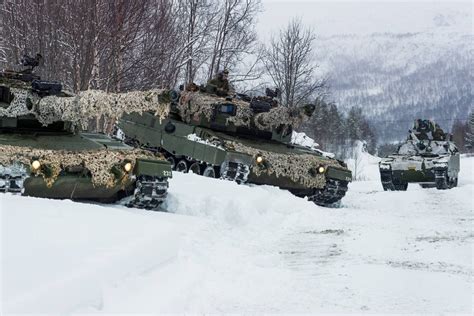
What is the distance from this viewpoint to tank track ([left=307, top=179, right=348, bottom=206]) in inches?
540

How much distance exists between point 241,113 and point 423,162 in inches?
316

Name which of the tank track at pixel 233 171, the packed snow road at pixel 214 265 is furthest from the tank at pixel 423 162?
the packed snow road at pixel 214 265

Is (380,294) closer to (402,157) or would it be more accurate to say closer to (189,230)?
(189,230)

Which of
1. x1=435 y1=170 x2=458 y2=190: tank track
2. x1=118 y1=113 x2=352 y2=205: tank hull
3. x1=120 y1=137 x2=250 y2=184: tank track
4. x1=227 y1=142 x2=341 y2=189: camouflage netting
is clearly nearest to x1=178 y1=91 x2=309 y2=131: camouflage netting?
x1=118 y1=113 x2=352 y2=205: tank hull

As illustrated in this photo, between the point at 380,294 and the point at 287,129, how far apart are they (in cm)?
995

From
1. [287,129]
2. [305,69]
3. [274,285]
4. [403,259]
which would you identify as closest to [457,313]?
[274,285]

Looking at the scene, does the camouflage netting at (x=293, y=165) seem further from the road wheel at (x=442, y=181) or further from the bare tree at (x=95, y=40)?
the road wheel at (x=442, y=181)

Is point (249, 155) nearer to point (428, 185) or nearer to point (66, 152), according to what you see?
point (66, 152)

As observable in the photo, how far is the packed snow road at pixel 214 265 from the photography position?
3898 mm

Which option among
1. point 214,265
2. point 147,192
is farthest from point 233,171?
point 214,265

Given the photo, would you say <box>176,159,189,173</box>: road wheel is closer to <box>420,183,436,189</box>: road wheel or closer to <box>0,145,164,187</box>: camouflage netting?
<box>0,145,164,187</box>: camouflage netting

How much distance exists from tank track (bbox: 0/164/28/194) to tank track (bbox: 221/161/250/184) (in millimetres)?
4861

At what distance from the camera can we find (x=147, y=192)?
903cm

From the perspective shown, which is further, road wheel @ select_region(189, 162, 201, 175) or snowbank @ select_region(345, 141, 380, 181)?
snowbank @ select_region(345, 141, 380, 181)
